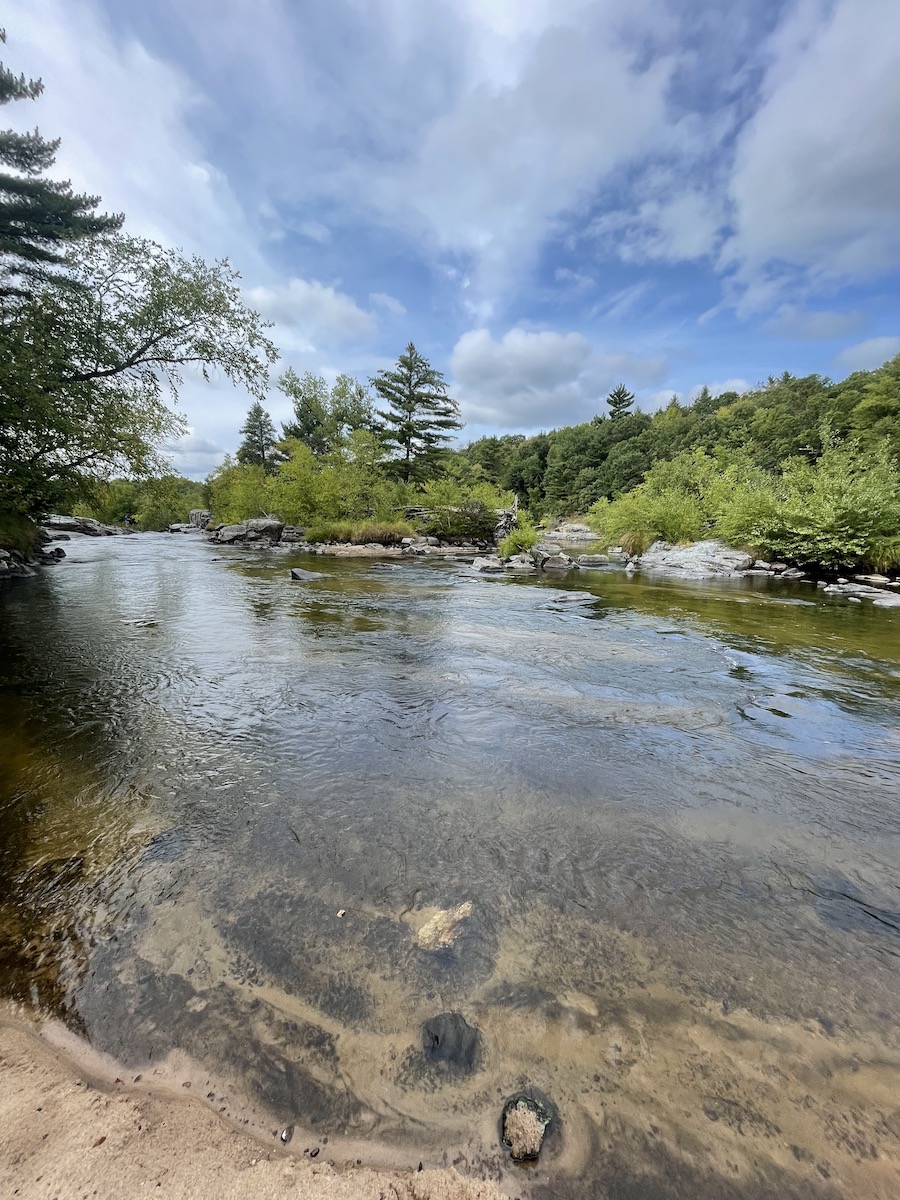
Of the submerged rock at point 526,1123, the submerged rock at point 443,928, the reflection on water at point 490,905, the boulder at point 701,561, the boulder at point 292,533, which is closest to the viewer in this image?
the submerged rock at point 526,1123

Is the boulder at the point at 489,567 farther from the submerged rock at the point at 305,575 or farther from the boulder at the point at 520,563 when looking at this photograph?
the submerged rock at the point at 305,575

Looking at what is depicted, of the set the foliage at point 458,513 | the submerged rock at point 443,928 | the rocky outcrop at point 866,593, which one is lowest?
the submerged rock at point 443,928

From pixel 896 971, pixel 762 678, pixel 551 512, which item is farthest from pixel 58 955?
pixel 551 512

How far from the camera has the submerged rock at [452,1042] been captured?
1860 millimetres

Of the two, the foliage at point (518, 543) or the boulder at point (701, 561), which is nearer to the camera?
the boulder at point (701, 561)

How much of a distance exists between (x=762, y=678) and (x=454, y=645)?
460 centimetres

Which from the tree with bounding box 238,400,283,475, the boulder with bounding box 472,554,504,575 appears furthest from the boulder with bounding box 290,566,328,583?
the tree with bounding box 238,400,283,475

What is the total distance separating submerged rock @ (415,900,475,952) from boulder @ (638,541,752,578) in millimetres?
20839

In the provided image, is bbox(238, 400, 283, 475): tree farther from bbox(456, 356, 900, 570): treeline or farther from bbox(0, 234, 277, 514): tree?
bbox(0, 234, 277, 514): tree

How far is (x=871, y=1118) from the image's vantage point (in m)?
1.70

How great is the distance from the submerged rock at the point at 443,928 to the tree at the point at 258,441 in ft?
228

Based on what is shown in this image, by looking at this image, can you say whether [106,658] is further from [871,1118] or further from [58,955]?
[871,1118]

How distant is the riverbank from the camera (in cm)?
142

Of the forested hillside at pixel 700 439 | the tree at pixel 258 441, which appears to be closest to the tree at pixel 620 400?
the forested hillside at pixel 700 439
